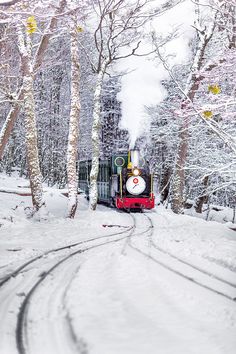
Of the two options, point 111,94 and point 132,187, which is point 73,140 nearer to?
point 132,187

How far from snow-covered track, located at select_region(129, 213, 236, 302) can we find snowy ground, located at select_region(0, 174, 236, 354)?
0.06 feet

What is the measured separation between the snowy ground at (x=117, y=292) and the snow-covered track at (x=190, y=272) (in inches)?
0.7

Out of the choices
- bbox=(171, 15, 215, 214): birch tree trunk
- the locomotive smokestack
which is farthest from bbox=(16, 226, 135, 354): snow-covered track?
the locomotive smokestack

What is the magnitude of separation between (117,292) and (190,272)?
1812 mm

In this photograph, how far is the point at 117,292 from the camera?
5.54 meters

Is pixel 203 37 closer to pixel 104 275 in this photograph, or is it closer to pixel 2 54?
pixel 2 54

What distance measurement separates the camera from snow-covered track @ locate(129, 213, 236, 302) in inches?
229

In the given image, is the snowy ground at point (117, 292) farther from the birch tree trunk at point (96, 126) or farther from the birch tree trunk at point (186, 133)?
the birch tree trunk at point (186, 133)

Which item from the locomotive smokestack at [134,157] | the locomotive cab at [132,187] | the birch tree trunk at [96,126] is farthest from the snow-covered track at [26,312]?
the locomotive smokestack at [134,157]

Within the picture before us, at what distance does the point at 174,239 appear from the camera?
33.1 ft

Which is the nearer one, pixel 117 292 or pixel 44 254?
pixel 117 292

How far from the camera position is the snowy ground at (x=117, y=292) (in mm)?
3926

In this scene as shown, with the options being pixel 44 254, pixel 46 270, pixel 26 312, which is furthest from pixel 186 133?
pixel 26 312

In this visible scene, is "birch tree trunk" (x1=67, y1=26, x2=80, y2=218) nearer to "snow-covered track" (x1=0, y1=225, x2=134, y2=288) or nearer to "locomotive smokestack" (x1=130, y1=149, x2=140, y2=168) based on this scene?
"snow-covered track" (x1=0, y1=225, x2=134, y2=288)
